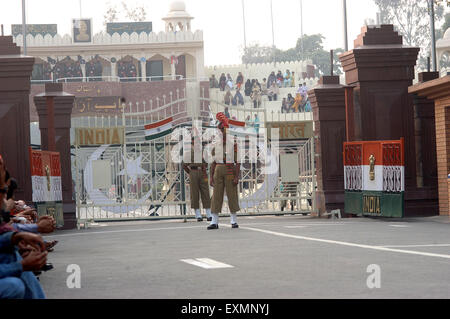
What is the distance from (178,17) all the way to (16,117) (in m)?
50.8

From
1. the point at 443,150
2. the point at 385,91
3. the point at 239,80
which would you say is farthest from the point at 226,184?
the point at 239,80

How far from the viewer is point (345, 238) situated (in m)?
13.3

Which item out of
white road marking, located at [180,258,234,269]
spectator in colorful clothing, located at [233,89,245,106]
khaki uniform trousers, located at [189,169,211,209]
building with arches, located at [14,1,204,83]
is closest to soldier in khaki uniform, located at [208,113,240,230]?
khaki uniform trousers, located at [189,169,211,209]

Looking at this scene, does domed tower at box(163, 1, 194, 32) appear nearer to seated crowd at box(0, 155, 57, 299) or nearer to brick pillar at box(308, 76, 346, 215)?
brick pillar at box(308, 76, 346, 215)

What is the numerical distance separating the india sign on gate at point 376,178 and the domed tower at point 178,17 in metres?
50.0

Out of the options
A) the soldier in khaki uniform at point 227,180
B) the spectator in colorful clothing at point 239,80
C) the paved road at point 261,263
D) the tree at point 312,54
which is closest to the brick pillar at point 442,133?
the paved road at point 261,263

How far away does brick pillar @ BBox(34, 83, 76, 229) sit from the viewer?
66.4 ft

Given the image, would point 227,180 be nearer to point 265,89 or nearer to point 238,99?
point 238,99

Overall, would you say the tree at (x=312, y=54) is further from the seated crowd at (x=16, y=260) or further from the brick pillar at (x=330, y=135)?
the seated crowd at (x=16, y=260)

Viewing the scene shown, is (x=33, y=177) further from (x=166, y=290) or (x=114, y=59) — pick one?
(x=114, y=59)

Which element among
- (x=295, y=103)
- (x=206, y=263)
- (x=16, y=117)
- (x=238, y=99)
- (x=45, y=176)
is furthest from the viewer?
(x=295, y=103)

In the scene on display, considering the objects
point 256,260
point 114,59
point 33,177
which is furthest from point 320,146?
point 114,59

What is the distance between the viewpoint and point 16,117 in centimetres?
1873

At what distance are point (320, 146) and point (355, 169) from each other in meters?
1.64
